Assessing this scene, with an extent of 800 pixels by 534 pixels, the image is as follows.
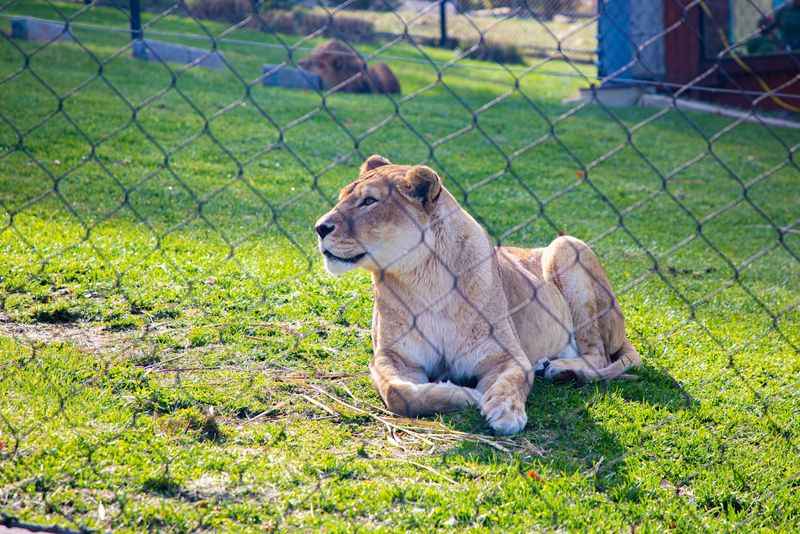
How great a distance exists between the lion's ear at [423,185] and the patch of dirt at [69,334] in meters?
1.60

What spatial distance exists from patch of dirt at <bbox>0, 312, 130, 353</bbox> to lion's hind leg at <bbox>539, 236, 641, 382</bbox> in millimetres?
2150

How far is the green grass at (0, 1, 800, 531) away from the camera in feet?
10.5

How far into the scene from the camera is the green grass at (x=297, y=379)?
3.19 meters

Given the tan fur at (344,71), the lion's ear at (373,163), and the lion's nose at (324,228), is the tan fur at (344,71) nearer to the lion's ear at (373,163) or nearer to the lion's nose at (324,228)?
the lion's ear at (373,163)

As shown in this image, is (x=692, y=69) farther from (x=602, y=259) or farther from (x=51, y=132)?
(x=51, y=132)

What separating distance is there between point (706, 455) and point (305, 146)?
696 centimetres

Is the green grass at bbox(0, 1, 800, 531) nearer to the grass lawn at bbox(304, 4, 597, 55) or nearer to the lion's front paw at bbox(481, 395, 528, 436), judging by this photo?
the lion's front paw at bbox(481, 395, 528, 436)

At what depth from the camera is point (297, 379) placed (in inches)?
172

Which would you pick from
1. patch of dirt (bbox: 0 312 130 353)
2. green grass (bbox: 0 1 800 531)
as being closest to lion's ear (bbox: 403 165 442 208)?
green grass (bbox: 0 1 800 531)

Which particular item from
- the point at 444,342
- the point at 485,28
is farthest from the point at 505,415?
the point at 485,28

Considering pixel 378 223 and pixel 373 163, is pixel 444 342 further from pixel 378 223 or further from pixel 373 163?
pixel 373 163

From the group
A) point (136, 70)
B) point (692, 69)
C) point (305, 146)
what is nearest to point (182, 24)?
point (136, 70)

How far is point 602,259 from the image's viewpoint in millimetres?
7359

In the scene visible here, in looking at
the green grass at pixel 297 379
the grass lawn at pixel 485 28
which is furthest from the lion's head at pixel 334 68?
the grass lawn at pixel 485 28
